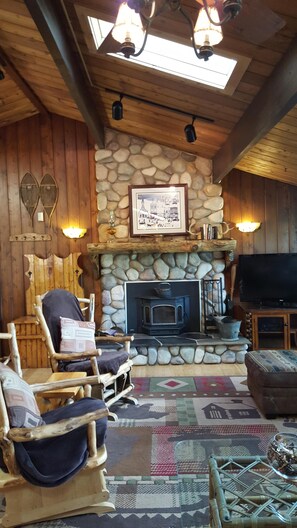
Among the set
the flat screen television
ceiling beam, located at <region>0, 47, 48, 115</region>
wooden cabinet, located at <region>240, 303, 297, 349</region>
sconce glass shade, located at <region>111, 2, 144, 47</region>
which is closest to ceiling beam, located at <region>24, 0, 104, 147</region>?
ceiling beam, located at <region>0, 47, 48, 115</region>

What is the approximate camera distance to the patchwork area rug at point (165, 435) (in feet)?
6.87

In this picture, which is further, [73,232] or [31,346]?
[73,232]

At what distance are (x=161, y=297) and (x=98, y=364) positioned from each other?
1.95 metres

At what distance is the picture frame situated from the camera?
210 inches

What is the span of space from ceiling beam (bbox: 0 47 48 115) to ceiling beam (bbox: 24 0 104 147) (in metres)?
0.81

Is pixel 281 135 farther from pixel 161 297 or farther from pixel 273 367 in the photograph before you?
pixel 161 297

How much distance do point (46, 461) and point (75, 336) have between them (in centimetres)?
162

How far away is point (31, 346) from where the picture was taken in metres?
4.99

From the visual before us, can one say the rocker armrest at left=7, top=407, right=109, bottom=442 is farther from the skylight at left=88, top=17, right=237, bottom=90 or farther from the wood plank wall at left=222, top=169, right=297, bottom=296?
the wood plank wall at left=222, top=169, right=297, bottom=296

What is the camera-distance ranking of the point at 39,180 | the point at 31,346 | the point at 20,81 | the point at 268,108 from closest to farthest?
the point at 268,108
the point at 20,81
the point at 31,346
the point at 39,180

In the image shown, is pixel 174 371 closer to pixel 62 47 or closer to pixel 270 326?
pixel 270 326

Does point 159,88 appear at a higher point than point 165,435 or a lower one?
higher

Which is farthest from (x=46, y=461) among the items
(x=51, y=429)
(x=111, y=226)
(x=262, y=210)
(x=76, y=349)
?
(x=262, y=210)

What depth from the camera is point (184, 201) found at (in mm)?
5320
